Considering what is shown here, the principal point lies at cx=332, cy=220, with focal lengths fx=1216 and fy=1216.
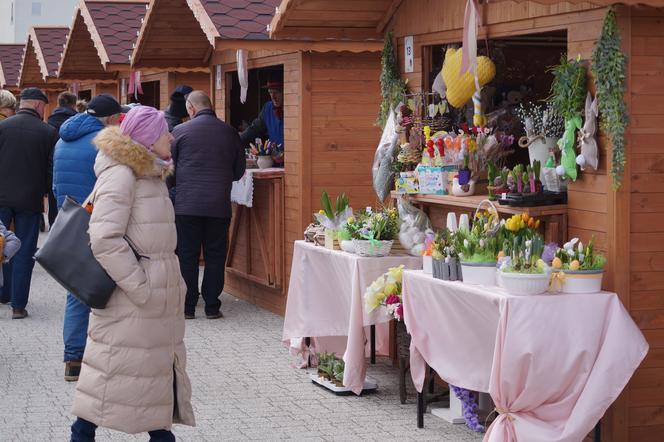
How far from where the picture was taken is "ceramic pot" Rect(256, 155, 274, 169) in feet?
35.7

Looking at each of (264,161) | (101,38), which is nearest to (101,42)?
(101,38)

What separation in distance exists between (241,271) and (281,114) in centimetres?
152

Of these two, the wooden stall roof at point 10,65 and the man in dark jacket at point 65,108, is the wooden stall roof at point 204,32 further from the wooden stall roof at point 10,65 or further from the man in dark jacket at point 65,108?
the wooden stall roof at point 10,65

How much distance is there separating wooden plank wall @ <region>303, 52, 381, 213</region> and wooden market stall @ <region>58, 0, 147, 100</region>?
4654 mm

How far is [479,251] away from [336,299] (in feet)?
6.12

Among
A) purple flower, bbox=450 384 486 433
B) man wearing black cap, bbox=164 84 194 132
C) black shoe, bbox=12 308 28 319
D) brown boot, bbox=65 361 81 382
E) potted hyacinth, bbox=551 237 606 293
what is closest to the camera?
potted hyacinth, bbox=551 237 606 293

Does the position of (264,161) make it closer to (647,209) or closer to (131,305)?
(647,209)

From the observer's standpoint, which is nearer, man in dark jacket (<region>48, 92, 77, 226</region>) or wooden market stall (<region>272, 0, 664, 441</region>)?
wooden market stall (<region>272, 0, 664, 441</region>)

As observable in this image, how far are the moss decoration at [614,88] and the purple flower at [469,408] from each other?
1.48 metres

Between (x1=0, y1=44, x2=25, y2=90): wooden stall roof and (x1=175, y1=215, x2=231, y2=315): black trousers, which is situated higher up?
(x1=0, y1=44, x2=25, y2=90): wooden stall roof

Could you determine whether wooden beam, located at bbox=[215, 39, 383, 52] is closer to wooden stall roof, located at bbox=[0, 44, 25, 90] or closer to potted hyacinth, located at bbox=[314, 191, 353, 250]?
potted hyacinth, located at bbox=[314, 191, 353, 250]

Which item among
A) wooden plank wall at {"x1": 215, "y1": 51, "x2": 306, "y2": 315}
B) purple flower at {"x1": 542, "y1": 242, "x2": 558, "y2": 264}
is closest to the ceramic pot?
wooden plank wall at {"x1": 215, "y1": 51, "x2": 306, "y2": 315}

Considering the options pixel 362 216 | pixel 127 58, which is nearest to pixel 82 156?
pixel 362 216

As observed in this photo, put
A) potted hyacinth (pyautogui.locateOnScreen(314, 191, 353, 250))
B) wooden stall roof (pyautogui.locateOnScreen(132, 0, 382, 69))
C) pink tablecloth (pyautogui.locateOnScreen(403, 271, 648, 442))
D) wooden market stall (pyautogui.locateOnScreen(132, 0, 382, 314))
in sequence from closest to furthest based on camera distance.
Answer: pink tablecloth (pyautogui.locateOnScreen(403, 271, 648, 442)) → potted hyacinth (pyautogui.locateOnScreen(314, 191, 353, 250)) → wooden stall roof (pyautogui.locateOnScreen(132, 0, 382, 69)) → wooden market stall (pyautogui.locateOnScreen(132, 0, 382, 314))
